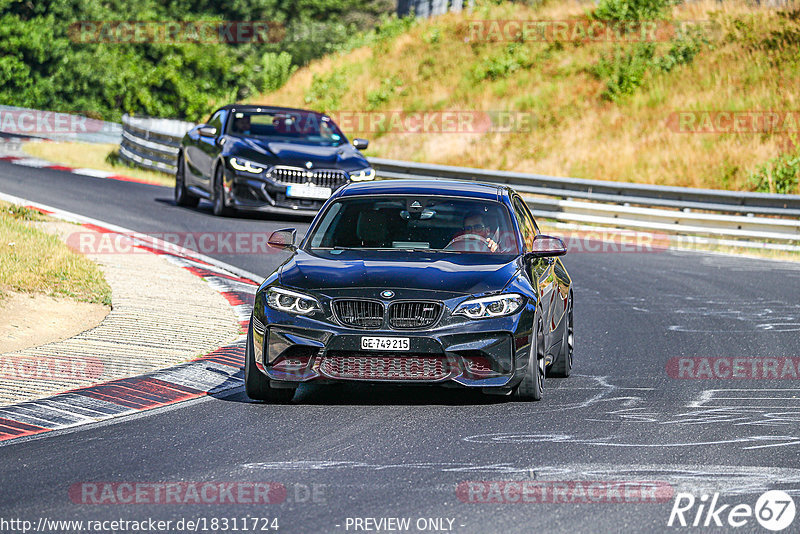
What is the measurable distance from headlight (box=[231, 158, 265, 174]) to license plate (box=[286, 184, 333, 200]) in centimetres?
53

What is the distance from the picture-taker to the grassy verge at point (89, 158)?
2842 centimetres

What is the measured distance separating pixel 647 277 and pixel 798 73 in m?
17.3

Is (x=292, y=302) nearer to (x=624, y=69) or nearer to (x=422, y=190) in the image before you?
(x=422, y=190)

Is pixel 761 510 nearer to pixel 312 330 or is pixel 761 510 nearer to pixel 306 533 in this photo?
pixel 306 533

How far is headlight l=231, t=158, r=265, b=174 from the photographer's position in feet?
64.3

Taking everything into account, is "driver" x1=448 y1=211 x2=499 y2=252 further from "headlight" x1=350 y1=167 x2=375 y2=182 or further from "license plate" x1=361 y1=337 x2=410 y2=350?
"headlight" x1=350 y1=167 x2=375 y2=182

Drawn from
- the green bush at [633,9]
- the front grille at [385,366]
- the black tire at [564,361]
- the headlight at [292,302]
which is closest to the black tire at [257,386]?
the headlight at [292,302]

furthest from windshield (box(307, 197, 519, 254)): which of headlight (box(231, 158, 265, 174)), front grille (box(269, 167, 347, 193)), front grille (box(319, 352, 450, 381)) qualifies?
headlight (box(231, 158, 265, 174))

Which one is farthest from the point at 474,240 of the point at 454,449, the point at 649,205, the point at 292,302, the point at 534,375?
the point at 649,205

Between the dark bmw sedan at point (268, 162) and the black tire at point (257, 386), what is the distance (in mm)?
10842

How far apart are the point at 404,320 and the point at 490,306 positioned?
559mm

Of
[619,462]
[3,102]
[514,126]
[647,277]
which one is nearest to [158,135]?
[514,126]

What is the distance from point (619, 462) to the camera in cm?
699

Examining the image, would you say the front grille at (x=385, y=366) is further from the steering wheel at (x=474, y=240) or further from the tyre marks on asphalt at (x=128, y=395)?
the steering wheel at (x=474, y=240)
